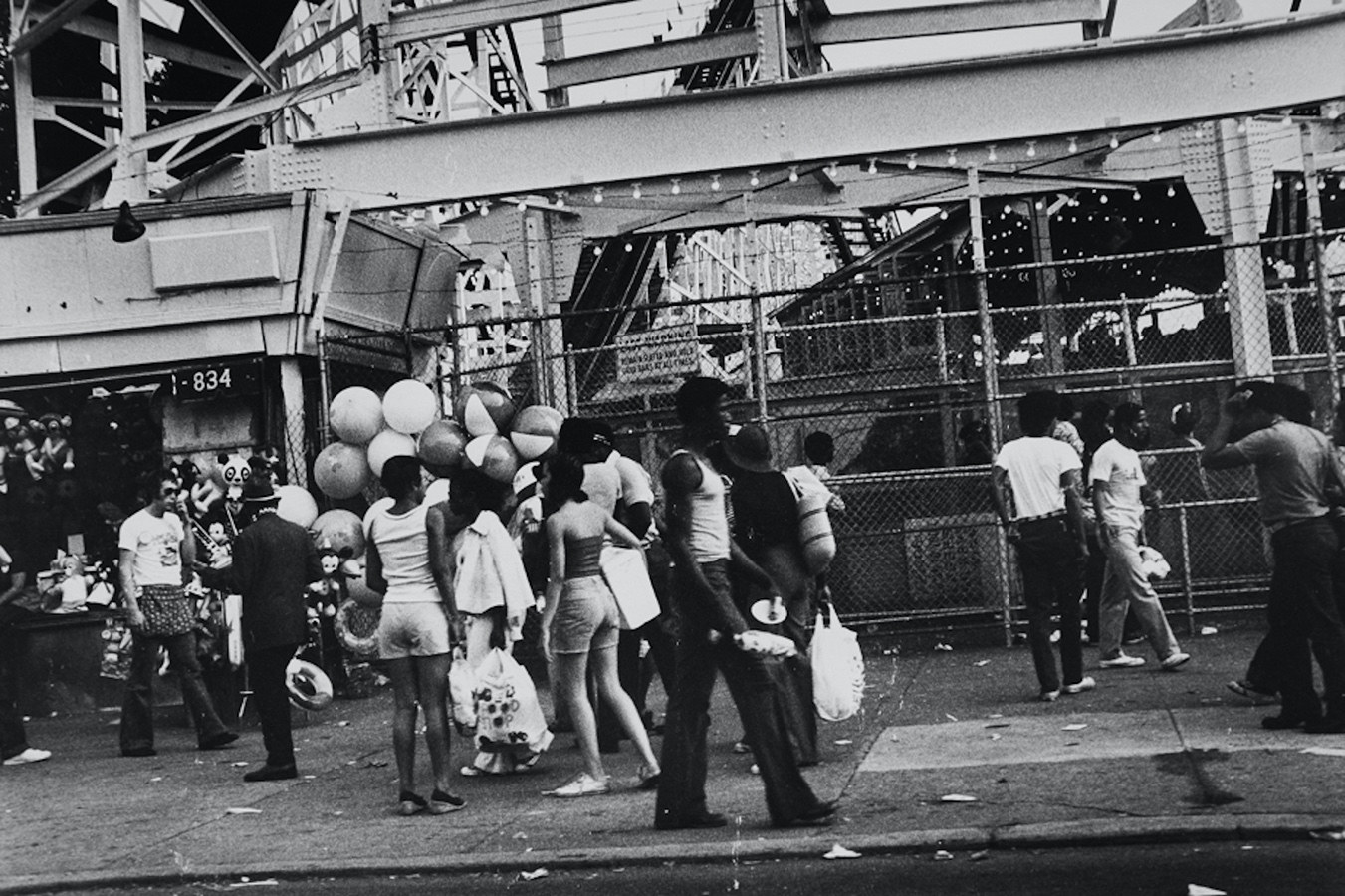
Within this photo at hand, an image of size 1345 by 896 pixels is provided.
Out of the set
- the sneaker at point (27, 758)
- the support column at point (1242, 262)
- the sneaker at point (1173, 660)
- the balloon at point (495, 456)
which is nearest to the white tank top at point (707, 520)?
the balloon at point (495, 456)

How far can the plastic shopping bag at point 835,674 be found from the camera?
28.7 ft

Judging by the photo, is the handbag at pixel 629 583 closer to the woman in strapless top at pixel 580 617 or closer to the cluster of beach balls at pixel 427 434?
the woman in strapless top at pixel 580 617

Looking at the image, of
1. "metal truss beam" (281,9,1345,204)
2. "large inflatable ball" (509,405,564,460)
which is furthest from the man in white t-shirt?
"large inflatable ball" (509,405,564,460)

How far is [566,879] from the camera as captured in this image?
703cm

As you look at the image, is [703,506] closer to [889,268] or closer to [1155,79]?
[1155,79]

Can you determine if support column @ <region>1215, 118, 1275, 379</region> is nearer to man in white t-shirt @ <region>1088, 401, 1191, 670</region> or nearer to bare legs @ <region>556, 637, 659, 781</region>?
man in white t-shirt @ <region>1088, 401, 1191, 670</region>

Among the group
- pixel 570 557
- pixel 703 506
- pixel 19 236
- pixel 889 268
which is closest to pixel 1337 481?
pixel 703 506

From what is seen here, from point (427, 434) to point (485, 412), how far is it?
0.51m

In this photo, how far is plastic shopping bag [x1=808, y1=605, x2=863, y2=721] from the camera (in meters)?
8.76

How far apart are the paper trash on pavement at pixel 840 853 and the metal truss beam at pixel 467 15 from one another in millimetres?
10615

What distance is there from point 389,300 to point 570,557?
9445mm

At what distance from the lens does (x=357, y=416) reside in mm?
14109

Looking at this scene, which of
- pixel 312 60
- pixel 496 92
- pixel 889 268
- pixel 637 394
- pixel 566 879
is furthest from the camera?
pixel 496 92

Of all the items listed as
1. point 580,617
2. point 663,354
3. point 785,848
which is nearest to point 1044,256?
point 663,354
